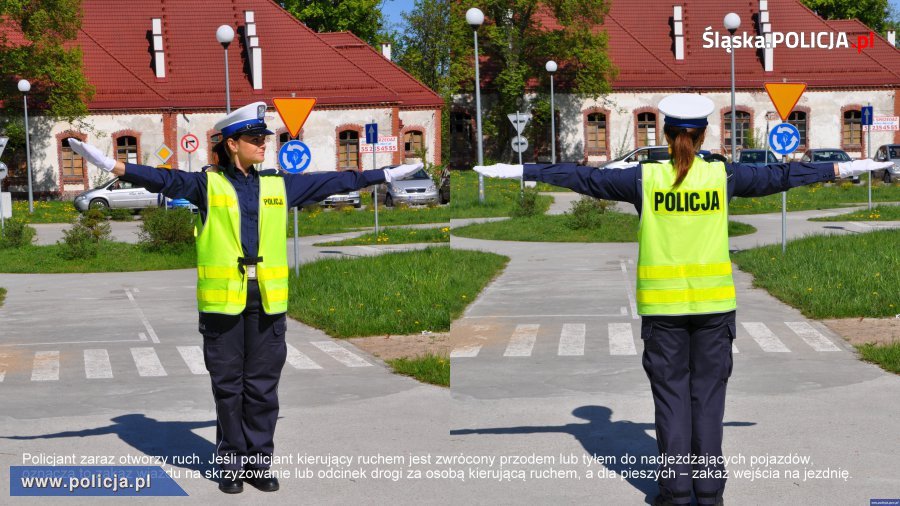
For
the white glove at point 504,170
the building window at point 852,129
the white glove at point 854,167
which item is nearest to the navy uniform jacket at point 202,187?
the white glove at point 504,170

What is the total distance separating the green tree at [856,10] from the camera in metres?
69.6

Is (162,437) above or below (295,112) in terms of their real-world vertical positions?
below

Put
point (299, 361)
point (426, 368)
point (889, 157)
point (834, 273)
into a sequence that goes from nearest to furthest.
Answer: point (426, 368) → point (299, 361) → point (834, 273) → point (889, 157)

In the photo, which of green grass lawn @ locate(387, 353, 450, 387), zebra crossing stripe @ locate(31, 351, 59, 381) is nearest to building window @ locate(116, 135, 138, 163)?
zebra crossing stripe @ locate(31, 351, 59, 381)

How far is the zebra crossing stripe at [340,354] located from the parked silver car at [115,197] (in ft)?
108

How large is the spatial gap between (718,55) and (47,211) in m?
33.0

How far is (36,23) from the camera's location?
47.0 m

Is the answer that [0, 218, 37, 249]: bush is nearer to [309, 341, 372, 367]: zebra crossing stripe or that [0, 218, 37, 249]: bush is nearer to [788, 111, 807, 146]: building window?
[309, 341, 372, 367]: zebra crossing stripe

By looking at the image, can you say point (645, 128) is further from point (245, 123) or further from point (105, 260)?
point (245, 123)

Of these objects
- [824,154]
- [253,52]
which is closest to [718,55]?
[824,154]

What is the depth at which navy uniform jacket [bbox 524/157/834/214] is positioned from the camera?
264 inches

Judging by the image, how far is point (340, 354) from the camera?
40.4 feet

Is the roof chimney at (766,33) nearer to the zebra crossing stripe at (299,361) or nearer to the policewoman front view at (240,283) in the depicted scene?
the zebra crossing stripe at (299,361)

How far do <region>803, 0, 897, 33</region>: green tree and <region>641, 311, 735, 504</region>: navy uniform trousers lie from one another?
66639mm
